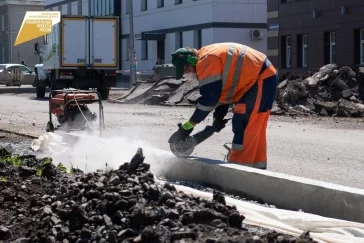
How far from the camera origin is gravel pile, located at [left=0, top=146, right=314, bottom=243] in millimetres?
5273

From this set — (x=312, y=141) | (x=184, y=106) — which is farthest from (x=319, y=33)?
(x=312, y=141)

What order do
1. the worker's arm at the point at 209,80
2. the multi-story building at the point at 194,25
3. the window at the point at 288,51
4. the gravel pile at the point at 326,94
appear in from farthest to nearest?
the multi-story building at the point at 194,25, the window at the point at 288,51, the gravel pile at the point at 326,94, the worker's arm at the point at 209,80

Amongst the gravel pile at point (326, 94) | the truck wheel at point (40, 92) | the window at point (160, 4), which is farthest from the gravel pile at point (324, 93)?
the window at point (160, 4)

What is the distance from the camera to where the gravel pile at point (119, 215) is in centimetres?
527

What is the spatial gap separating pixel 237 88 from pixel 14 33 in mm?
72578

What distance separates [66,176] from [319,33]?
107 ft

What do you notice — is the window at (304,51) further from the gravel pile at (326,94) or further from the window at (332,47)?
the gravel pile at (326,94)

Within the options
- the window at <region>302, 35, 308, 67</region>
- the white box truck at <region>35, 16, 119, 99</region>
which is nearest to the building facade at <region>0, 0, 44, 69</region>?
the window at <region>302, 35, 308, 67</region>

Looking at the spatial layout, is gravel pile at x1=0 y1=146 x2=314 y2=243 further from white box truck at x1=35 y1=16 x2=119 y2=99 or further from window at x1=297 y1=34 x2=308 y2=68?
window at x1=297 y1=34 x2=308 y2=68

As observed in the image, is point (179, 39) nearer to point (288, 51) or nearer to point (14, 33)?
point (288, 51)

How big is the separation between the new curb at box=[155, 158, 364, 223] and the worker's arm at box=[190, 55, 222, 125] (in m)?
0.65

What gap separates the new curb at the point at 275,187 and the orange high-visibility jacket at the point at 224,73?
62cm

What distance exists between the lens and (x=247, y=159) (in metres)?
9.07

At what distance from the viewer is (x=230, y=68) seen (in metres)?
8.84
